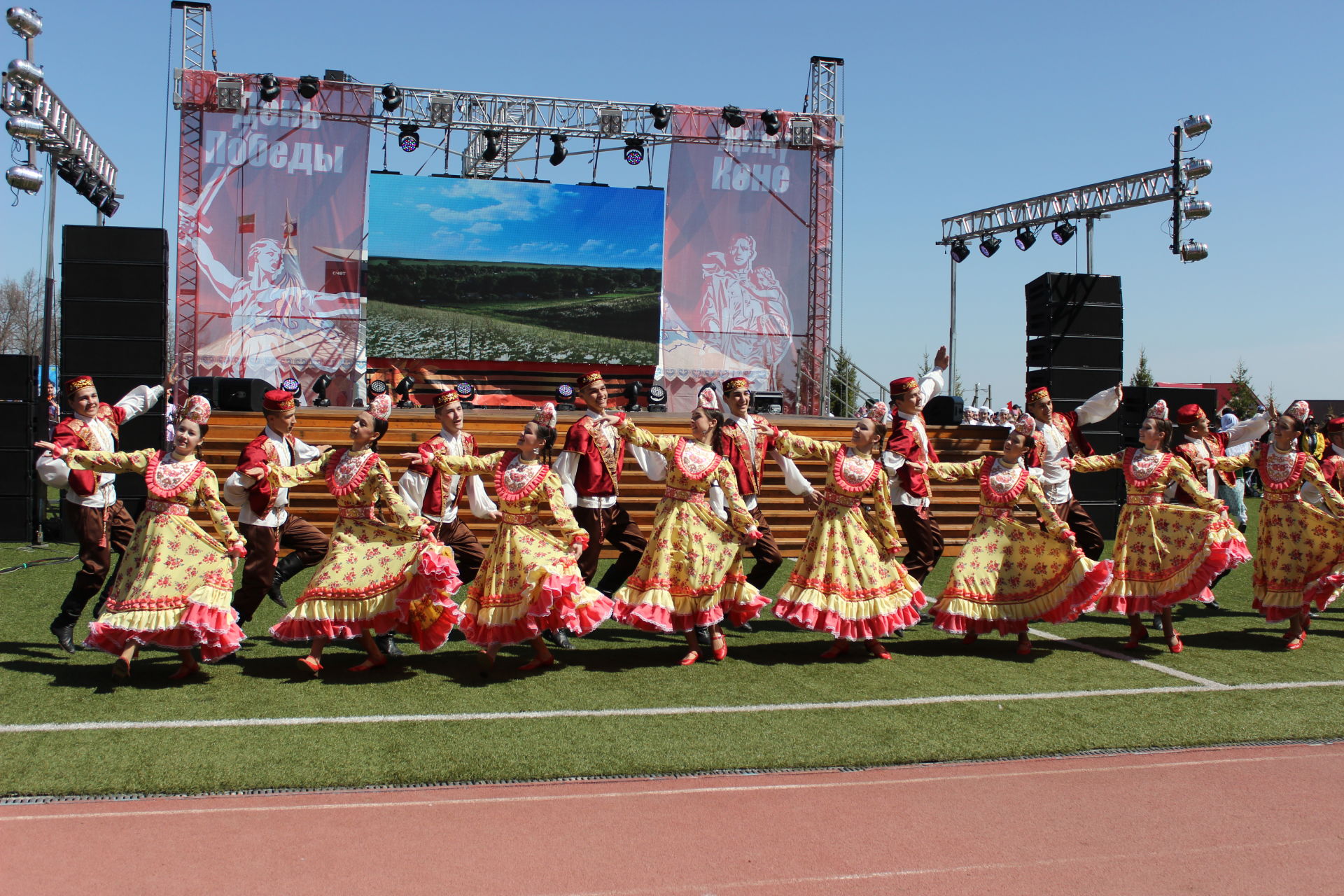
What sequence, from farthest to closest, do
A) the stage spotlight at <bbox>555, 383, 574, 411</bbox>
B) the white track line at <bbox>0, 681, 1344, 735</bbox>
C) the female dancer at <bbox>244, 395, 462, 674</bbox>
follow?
1. the stage spotlight at <bbox>555, 383, 574, 411</bbox>
2. the female dancer at <bbox>244, 395, 462, 674</bbox>
3. the white track line at <bbox>0, 681, 1344, 735</bbox>

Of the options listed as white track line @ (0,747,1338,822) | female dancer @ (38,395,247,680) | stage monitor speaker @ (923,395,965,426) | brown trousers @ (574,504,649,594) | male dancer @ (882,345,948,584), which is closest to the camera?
white track line @ (0,747,1338,822)

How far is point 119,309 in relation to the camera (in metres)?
10.6

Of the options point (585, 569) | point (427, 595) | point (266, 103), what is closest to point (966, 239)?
point (266, 103)

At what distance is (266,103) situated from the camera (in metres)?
18.1

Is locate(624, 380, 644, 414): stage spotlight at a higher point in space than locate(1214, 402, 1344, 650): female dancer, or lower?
higher

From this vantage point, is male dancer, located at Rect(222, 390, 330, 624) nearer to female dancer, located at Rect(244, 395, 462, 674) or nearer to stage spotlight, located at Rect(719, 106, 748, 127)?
female dancer, located at Rect(244, 395, 462, 674)

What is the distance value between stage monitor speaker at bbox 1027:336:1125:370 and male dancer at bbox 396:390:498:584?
7919 millimetres

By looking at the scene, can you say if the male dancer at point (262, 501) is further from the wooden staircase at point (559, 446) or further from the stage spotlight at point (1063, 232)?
the stage spotlight at point (1063, 232)

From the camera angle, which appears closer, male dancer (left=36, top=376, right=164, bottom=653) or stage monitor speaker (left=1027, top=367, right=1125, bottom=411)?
male dancer (left=36, top=376, right=164, bottom=653)

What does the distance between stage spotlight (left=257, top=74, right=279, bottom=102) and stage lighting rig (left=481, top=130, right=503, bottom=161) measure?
346cm

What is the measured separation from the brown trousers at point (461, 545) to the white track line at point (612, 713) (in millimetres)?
1908

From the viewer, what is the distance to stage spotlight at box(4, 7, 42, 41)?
39.7 feet

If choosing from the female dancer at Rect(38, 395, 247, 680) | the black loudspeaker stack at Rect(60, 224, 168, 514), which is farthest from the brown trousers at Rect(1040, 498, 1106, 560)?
the black loudspeaker stack at Rect(60, 224, 168, 514)

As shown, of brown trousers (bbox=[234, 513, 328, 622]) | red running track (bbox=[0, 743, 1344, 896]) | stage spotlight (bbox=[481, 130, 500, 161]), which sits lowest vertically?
red running track (bbox=[0, 743, 1344, 896])
